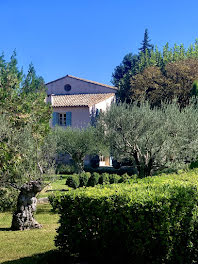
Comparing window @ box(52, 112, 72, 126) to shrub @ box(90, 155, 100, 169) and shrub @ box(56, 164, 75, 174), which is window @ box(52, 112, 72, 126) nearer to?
shrub @ box(90, 155, 100, 169)

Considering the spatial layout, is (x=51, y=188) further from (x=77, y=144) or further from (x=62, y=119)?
(x=62, y=119)

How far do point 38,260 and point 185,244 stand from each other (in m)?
2.71

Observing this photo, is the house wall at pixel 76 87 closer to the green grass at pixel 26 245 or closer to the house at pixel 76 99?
the house at pixel 76 99

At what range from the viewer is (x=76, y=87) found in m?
38.8

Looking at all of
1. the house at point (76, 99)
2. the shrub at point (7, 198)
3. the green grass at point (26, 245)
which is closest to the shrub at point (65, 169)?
the house at point (76, 99)

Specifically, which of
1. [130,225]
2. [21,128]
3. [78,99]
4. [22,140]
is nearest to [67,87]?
[78,99]

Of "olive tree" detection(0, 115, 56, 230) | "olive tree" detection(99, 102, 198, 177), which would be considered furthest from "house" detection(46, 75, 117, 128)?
"olive tree" detection(0, 115, 56, 230)

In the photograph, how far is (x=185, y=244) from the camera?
5793 millimetres

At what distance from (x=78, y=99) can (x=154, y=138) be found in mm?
21997

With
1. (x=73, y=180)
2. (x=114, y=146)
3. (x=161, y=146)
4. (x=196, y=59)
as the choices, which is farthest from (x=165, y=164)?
(x=196, y=59)

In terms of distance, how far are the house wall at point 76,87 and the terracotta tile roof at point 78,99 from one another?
0.82 metres

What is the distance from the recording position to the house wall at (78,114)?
116 feet

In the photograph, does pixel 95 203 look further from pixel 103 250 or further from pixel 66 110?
pixel 66 110

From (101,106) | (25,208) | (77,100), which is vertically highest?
(77,100)
